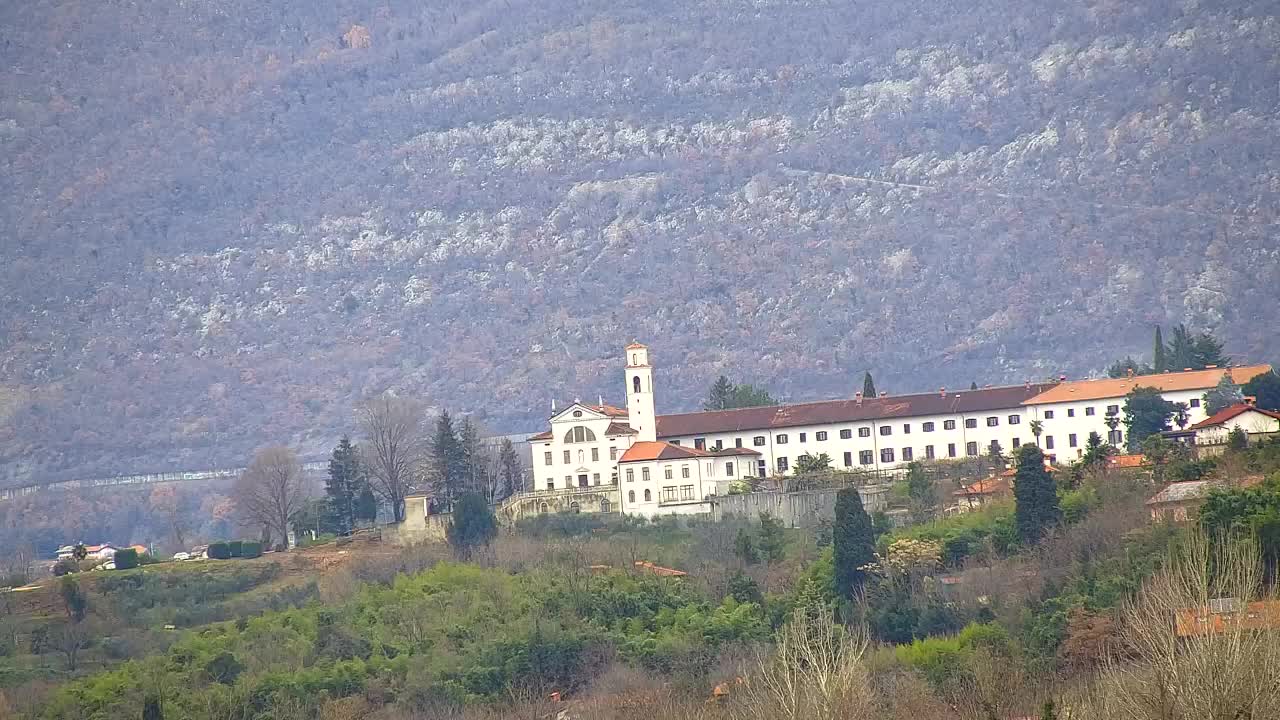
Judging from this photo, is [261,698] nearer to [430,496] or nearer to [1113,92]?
[430,496]

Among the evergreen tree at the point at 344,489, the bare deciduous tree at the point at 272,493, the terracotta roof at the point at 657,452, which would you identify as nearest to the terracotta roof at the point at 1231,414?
the terracotta roof at the point at 657,452

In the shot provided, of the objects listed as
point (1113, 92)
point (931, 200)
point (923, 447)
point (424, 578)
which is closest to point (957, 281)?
point (931, 200)

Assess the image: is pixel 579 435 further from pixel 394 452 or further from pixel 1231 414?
pixel 1231 414

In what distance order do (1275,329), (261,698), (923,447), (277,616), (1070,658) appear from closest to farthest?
(1070,658)
(261,698)
(277,616)
(923,447)
(1275,329)

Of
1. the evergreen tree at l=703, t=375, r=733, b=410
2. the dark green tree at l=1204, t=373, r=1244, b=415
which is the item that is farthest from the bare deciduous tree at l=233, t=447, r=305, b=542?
the dark green tree at l=1204, t=373, r=1244, b=415

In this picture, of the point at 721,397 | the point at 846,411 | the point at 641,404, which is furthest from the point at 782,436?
the point at 721,397

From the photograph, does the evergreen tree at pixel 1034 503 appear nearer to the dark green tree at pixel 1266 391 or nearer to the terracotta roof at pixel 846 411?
the dark green tree at pixel 1266 391
